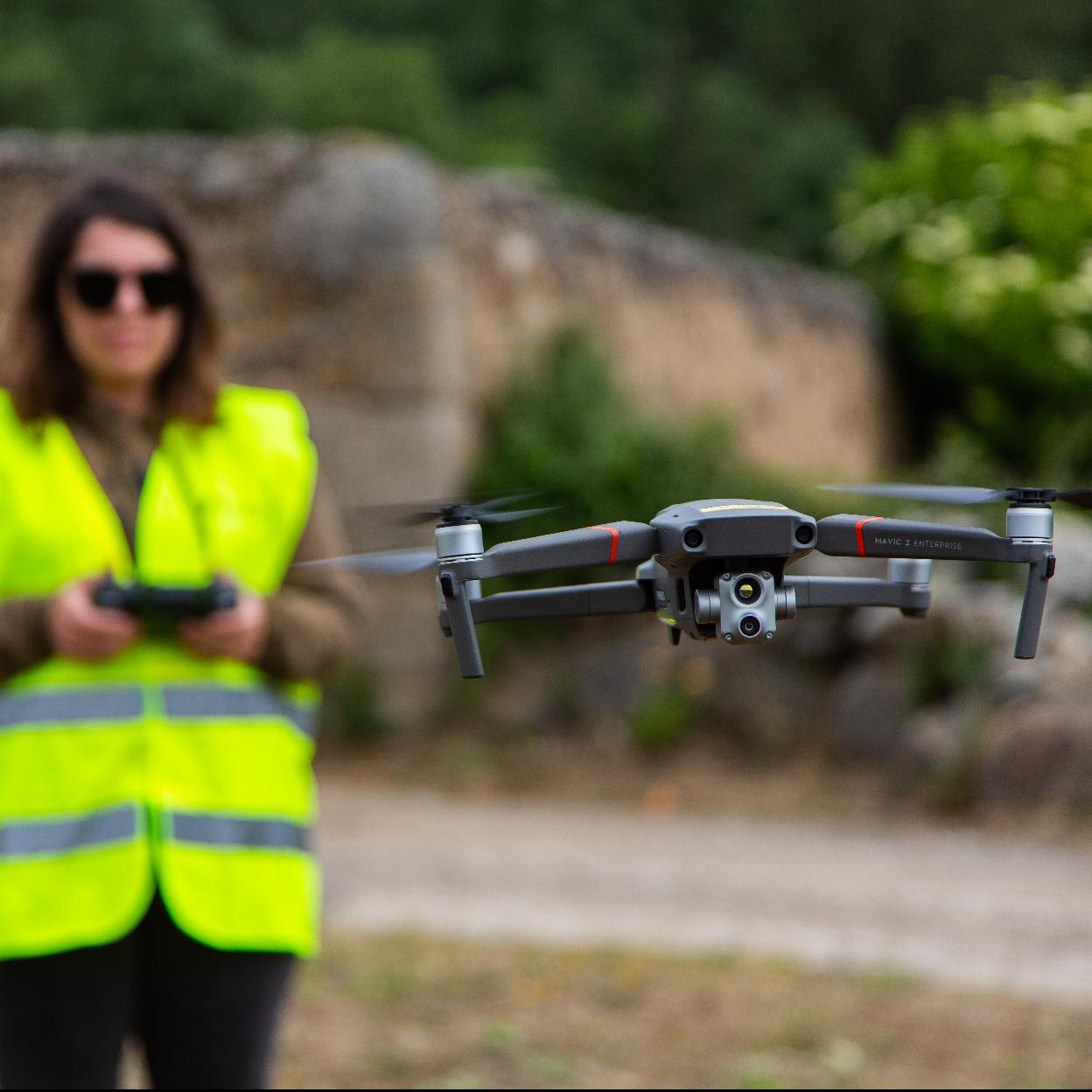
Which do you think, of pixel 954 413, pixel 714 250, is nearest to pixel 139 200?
pixel 714 250

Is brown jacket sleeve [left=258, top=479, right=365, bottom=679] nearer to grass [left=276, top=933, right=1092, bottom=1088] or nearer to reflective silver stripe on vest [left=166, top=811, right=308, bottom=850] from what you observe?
reflective silver stripe on vest [left=166, top=811, right=308, bottom=850]

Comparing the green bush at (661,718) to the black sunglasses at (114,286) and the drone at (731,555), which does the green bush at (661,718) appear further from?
the drone at (731,555)

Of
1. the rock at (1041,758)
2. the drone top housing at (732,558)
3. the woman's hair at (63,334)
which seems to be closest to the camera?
the drone top housing at (732,558)

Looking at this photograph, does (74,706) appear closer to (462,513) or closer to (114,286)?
(114,286)

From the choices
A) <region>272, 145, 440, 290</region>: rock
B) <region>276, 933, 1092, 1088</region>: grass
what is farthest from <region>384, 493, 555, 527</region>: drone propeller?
<region>272, 145, 440, 290</region>: rock

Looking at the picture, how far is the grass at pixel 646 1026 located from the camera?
4004 mm

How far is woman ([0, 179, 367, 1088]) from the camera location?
→ 8.03ft

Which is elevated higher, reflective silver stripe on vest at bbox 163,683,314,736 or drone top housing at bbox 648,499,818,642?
drone top housing at bbox 648,499,818,642

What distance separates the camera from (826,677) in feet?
29.5

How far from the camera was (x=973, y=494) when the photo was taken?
1.13 meters

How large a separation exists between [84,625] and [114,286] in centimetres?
62

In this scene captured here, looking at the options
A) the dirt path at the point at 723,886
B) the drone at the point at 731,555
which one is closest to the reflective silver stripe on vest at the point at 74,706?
the drone at the point at 731,555

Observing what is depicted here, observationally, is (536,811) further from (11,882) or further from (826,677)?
(11,882)

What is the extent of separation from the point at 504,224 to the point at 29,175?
9.26ft
